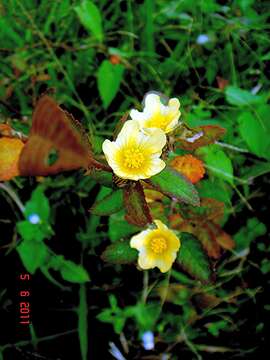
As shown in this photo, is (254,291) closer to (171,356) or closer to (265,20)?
(171,356)

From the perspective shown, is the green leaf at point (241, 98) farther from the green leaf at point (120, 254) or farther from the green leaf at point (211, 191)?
the green leaf at point (120, 254)

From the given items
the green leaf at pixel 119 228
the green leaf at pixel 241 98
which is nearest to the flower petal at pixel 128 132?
the green leaf at pixel 119 228

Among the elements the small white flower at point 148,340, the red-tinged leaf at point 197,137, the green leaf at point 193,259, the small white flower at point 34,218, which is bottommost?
the small white flower at point 148,340

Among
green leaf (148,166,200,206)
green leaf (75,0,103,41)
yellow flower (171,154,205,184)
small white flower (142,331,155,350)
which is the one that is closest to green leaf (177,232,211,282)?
yellow flower (171,154,205,184)

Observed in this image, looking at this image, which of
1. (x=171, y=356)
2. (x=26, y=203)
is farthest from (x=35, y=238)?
(x=171, y=356)

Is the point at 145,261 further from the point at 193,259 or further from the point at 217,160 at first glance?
the point at 217,160

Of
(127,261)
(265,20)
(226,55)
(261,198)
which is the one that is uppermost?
(265,20)

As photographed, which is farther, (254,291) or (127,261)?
(254,291)
